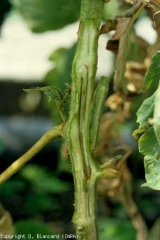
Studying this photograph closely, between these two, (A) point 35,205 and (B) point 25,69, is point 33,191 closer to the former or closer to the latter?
(A) point 35,205

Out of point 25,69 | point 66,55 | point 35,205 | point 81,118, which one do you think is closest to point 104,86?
point 81,118

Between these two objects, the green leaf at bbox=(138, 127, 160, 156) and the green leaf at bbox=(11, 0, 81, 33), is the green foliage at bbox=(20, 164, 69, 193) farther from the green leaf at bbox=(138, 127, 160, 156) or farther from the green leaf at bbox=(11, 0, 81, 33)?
the green leaf at bbox=(138, 127, 160, 156)

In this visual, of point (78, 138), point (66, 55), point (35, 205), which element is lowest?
point (35, 205)

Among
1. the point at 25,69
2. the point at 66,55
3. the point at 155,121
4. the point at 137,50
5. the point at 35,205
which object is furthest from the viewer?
the point at 25,69

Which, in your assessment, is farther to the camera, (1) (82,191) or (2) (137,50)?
(2) (137,50)

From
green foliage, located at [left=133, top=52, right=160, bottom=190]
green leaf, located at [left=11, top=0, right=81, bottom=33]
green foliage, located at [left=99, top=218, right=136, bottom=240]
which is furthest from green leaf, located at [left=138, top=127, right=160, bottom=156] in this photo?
green foliage, located at [left=99, top=218, right=136, bottom=240]

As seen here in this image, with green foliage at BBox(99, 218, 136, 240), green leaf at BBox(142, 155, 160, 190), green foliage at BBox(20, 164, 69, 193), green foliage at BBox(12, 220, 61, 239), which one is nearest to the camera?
green leaf at BBox(142, 155, 160, 190)

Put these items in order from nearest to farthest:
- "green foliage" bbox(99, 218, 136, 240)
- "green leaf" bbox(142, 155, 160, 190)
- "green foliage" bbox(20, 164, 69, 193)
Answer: "green leaf" bbox(142, 155, 160, 190) → "green foliage" bbox(99, 218, 136, 240) → "green foliage" bbox(20, 164, 69, 193)

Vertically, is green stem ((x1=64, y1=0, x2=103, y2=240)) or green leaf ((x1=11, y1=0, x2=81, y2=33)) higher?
green leaf ((x1=11, y1=0, x2=81, y2=33))

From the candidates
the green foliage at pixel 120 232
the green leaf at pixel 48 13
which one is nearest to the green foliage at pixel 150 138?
the green leaf at pixel 48 13
